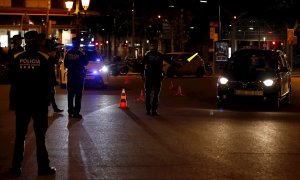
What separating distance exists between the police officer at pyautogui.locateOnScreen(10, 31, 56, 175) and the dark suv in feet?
32.1

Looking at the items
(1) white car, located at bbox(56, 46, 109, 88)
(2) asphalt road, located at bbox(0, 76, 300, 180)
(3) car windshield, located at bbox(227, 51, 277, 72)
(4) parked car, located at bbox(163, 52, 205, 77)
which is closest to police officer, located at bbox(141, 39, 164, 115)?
(2) asphalt road, located at bbox(0, 76, 300, 180)

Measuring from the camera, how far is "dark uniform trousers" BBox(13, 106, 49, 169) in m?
8.35

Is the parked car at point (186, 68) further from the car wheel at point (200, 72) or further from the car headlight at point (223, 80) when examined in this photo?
the car headlight at point (223, 80)

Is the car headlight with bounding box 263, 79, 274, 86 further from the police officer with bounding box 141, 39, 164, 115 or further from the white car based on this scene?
the white car

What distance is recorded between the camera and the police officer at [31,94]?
27.3ft

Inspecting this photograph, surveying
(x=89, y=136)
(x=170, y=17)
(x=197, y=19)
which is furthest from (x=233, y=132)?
(x=197, y=19)

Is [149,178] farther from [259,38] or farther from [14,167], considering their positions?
[259,38]

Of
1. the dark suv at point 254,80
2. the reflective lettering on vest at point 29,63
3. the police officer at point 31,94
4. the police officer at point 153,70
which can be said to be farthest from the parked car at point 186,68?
the reflective lettering on vest at point 29,63

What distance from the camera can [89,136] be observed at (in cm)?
1188

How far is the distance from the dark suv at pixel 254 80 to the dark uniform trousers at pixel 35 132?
32.1 feet

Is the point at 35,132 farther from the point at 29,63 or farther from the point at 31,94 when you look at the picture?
the point at 29,63

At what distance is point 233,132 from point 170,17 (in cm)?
5014

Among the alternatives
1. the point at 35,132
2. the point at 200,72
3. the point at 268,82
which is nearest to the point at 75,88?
the point at 268,82

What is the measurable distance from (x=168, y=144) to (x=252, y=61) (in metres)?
8.23
